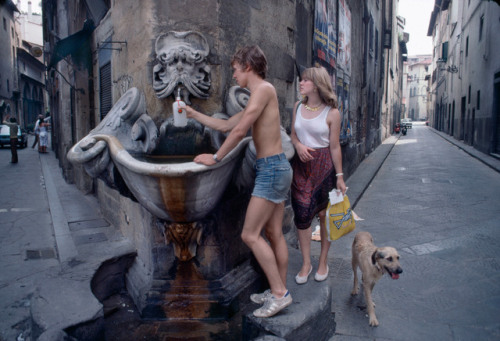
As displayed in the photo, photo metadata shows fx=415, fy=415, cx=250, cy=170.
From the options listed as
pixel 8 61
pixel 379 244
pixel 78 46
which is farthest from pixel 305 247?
pixel 8 61

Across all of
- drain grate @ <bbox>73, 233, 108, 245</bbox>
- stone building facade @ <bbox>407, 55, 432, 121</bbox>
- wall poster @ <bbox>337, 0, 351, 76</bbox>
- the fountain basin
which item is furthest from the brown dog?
stone building facade @ <bbox>407, 55, 432, 121</bbox>

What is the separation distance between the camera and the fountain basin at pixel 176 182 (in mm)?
2584

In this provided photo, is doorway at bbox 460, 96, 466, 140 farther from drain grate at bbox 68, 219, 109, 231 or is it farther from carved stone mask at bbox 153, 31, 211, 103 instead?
carved stone mask at bbox 153, 31, 211, 103

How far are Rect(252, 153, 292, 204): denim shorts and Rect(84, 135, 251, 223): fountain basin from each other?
250mm

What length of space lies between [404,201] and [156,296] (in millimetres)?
5731

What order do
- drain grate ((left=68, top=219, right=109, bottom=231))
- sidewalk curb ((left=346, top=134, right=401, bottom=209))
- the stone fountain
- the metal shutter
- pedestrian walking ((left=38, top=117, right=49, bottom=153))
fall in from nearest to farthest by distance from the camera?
the stone fountain < the metal shutter < drain grate ((left=68, top=219, right=109, bottom=231)) < sidewalk curb ((left=346, top=134, right=401, bottom=209)) < pedestrian walking ((left=38, top=117, right=49, bottom=153))

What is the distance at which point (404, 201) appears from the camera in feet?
25.3

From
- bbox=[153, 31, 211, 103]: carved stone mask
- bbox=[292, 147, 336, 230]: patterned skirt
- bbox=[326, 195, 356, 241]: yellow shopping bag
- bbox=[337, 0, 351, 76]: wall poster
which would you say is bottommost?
bbox=[326, 195, 356, 241]: yellow shopping bag

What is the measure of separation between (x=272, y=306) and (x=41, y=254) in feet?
12.4

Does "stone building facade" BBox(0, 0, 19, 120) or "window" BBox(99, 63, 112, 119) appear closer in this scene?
"window" BBox(99, 63, 112, 119)

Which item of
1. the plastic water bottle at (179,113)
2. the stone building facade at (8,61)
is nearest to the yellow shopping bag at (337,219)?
the plastic water bottle at (179,113)

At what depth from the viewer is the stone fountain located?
2.97 m

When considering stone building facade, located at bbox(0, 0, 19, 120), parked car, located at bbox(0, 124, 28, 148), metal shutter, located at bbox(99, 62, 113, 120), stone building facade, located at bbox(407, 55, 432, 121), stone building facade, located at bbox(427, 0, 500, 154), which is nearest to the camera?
metal shutter, located at bbox(99, 62, 113, 120)

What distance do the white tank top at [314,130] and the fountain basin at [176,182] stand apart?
54 centimetres
